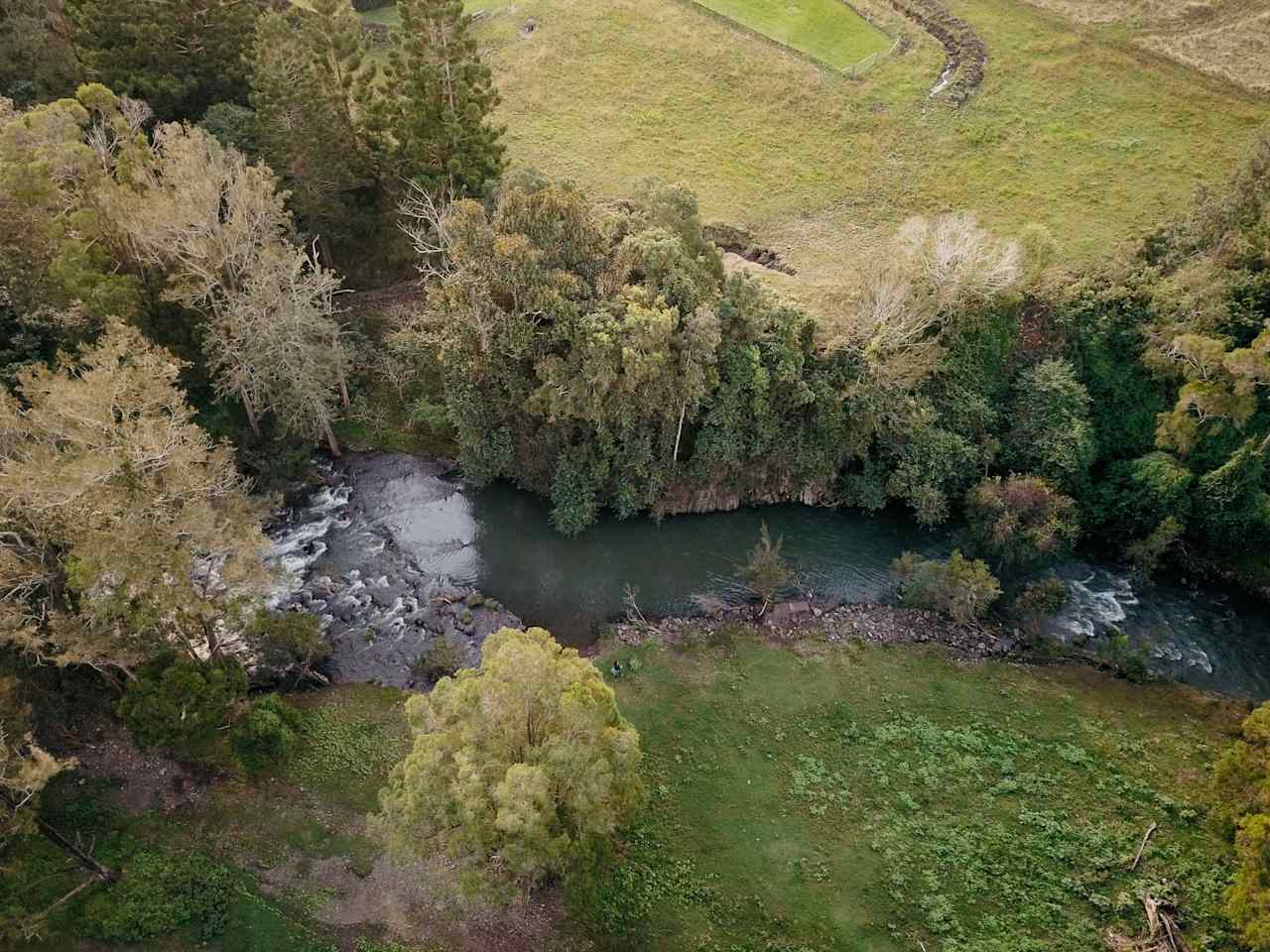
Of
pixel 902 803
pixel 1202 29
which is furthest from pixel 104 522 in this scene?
pixel 1202 29

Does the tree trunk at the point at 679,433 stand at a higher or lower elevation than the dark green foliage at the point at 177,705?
higher

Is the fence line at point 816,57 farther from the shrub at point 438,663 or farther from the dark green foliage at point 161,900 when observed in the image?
the dark green foliage at point 161,900

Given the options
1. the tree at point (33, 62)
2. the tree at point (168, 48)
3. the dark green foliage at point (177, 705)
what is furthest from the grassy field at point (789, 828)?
the tree at point (33, 62)

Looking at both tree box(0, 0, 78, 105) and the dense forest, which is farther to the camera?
tree box(0, 0, 78, 105)

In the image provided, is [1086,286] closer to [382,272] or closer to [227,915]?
[382,272]

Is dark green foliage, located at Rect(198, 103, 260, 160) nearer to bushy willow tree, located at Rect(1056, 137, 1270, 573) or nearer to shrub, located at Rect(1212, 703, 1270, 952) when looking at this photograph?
bushy willow tree, located at Rect(1056, 137, 1270, 573)

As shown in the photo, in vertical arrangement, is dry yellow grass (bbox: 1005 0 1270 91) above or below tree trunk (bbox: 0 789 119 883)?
above

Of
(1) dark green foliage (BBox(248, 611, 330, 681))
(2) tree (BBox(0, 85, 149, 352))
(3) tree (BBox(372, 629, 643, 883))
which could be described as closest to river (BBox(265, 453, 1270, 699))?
(1) dark green foliage (BBox(248, 611, 330, 681))

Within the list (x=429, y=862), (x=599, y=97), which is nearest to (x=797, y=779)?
(x=429, y=862)
